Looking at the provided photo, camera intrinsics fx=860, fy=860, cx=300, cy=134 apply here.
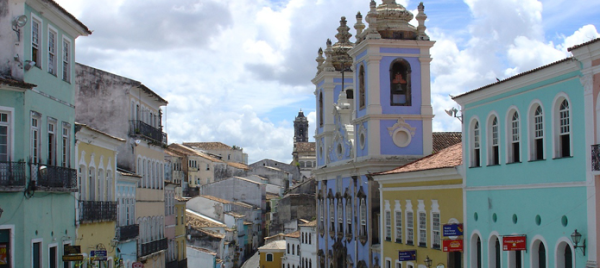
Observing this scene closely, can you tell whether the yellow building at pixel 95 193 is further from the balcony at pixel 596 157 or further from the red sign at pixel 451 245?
the balcony at pixel 596 157

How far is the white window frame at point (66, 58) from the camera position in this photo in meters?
24.0

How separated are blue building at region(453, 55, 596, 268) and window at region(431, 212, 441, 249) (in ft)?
8.87

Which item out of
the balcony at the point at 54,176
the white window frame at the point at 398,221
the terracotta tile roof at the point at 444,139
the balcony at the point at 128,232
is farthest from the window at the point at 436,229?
the terracotta tile roof at the point at 444,139

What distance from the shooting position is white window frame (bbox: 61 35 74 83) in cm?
2396

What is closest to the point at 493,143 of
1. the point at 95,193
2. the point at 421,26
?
the point at 95,193

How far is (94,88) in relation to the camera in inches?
1480

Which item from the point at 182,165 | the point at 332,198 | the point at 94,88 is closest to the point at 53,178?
the point at 94,88

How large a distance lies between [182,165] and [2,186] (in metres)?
67.1

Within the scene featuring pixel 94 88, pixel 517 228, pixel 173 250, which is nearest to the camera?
pixel 517 228

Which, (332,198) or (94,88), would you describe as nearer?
(94,88)

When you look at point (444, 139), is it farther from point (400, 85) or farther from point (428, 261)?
point (428, 261)

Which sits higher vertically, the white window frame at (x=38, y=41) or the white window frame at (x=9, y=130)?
the white window frame at (x=38, y=41)

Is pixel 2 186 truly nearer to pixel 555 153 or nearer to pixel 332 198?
pixel 555 153

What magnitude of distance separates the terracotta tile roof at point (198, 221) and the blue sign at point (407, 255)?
35665 mm
